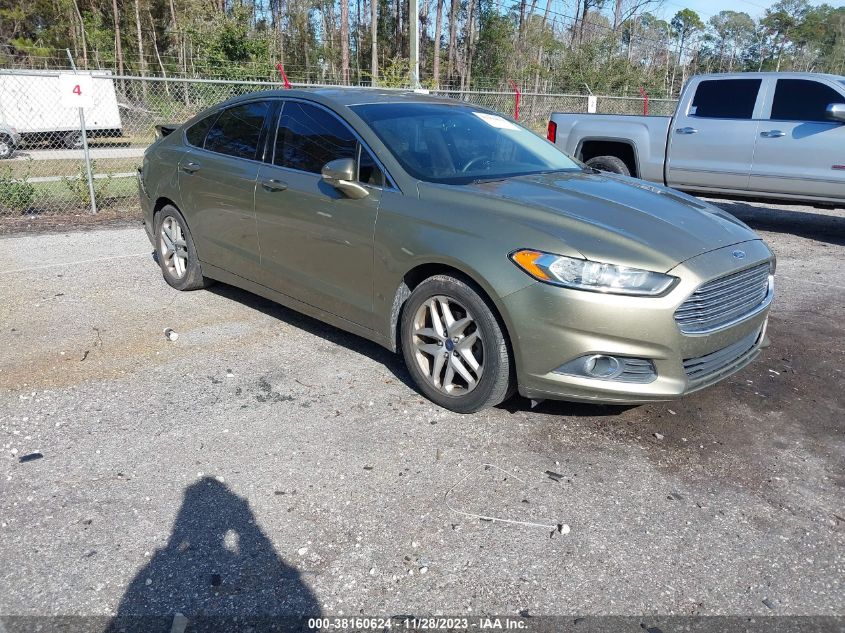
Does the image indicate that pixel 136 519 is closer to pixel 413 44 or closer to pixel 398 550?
pixel 398 550

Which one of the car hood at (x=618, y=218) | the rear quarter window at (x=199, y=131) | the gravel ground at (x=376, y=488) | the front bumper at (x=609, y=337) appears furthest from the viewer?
the rear quarter window at (x=199, y=131)

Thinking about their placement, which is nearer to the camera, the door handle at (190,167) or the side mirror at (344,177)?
the side mirror at (344,177)

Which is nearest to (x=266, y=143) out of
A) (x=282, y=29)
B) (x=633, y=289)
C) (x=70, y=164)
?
(x=633, y=289)

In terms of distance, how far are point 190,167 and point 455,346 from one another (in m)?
2.93

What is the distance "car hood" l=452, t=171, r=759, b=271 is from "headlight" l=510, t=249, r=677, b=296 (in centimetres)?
4

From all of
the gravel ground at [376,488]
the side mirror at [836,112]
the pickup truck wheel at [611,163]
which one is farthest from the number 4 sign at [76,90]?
the side mirror at [836,112]

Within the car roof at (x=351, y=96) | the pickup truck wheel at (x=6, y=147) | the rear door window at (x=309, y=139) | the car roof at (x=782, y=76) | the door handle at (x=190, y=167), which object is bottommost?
the pickup truck wheel at (x=6, y=147)

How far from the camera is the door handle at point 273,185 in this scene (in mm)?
4480

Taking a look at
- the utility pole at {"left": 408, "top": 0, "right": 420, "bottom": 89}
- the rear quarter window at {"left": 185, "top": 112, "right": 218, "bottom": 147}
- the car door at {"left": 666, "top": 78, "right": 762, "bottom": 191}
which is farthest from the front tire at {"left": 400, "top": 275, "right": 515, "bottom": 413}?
the utility pole at {"left": 408, "top": 0, "right": 420, "bottom": 89}

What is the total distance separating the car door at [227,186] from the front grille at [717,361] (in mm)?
2934

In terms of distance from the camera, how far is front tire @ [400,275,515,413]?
3475 millimetres

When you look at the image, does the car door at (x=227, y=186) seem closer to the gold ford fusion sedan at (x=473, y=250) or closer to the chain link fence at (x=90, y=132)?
the gold ford fusion sedan at (x=473, y=250)

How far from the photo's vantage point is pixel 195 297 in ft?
19.0

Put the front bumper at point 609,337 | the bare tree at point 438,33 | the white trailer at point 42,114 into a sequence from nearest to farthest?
the front bumper at point 609,337, the white trailer at point 42,114, the bare tree at point 438,33
